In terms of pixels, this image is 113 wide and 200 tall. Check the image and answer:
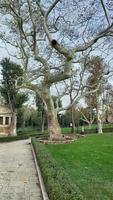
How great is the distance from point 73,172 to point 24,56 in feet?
64.3

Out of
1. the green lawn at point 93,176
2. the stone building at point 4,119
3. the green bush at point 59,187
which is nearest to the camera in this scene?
the green bush at point 59,187

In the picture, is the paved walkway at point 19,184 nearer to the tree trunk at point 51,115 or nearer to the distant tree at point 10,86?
the tree trunk at point 51,115

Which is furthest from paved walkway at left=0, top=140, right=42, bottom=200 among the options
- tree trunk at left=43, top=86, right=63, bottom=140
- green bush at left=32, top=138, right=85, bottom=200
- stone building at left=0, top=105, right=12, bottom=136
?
stone building at left=0, top=105, right=12, bottom=136

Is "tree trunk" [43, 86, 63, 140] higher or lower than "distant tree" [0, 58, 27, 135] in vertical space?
lower

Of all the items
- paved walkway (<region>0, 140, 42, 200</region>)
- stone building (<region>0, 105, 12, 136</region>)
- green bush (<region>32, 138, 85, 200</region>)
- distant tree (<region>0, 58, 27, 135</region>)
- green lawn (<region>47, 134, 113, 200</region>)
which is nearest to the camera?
green bush (<region>32, 138, 85, 200</region>)

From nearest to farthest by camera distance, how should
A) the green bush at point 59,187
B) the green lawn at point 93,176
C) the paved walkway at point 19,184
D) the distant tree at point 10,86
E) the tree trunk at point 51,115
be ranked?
the green bush at point 59,187, the green lawn at point 93,176, the paved walkway at point 19,184, the tree trunk at point 51,115, the distant tree at point 10,86

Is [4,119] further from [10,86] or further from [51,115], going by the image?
[51,115]

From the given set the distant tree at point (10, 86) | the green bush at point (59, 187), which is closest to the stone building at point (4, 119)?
the distant tree at point (10, 86)

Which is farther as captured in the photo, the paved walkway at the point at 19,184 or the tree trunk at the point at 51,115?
the tree trunk at the point at 51,115

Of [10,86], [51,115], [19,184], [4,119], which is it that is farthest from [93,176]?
[4,119]

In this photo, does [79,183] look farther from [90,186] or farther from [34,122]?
[34,122]

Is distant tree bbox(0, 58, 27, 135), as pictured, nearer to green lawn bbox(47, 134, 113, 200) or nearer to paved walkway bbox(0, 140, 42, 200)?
green lawn bbox(47, 134, 113, 200)

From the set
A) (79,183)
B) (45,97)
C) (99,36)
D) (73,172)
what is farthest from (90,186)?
(45,97)

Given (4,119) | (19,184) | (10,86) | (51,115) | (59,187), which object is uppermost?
(10,86)
